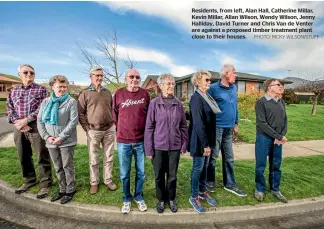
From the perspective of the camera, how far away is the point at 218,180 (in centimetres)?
449

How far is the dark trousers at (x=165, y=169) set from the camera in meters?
3.28

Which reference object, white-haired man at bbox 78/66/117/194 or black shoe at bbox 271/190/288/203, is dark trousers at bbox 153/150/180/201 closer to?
white-haired man at bbox 78/66/117/194

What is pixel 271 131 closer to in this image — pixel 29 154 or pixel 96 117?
pixel 96 117

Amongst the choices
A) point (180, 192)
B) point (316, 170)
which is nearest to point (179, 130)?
point (180, 192)

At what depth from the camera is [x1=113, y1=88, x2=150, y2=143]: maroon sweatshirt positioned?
11.0 feet

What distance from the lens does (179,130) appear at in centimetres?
330

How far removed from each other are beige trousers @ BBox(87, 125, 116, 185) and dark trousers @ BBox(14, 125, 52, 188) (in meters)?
0.72

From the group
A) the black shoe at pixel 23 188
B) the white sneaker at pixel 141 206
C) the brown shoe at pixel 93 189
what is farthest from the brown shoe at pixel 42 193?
the white sneaker at pixel 141 206

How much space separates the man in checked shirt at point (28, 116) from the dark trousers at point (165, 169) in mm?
1867

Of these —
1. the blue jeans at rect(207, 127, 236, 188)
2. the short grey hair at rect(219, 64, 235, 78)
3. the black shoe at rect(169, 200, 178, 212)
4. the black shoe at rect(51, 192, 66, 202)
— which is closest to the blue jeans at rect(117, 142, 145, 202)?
the black shoe at rect(169, 200, 178, 212)

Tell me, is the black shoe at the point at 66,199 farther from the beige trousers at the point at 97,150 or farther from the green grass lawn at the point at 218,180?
the beige trousers at the point at 97,150

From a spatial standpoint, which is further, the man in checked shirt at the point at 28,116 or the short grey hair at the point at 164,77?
the man in checked shirt at the point at 28,116

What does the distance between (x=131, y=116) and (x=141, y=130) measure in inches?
9.7

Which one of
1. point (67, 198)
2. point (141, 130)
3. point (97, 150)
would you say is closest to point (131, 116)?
point (141, 130)
